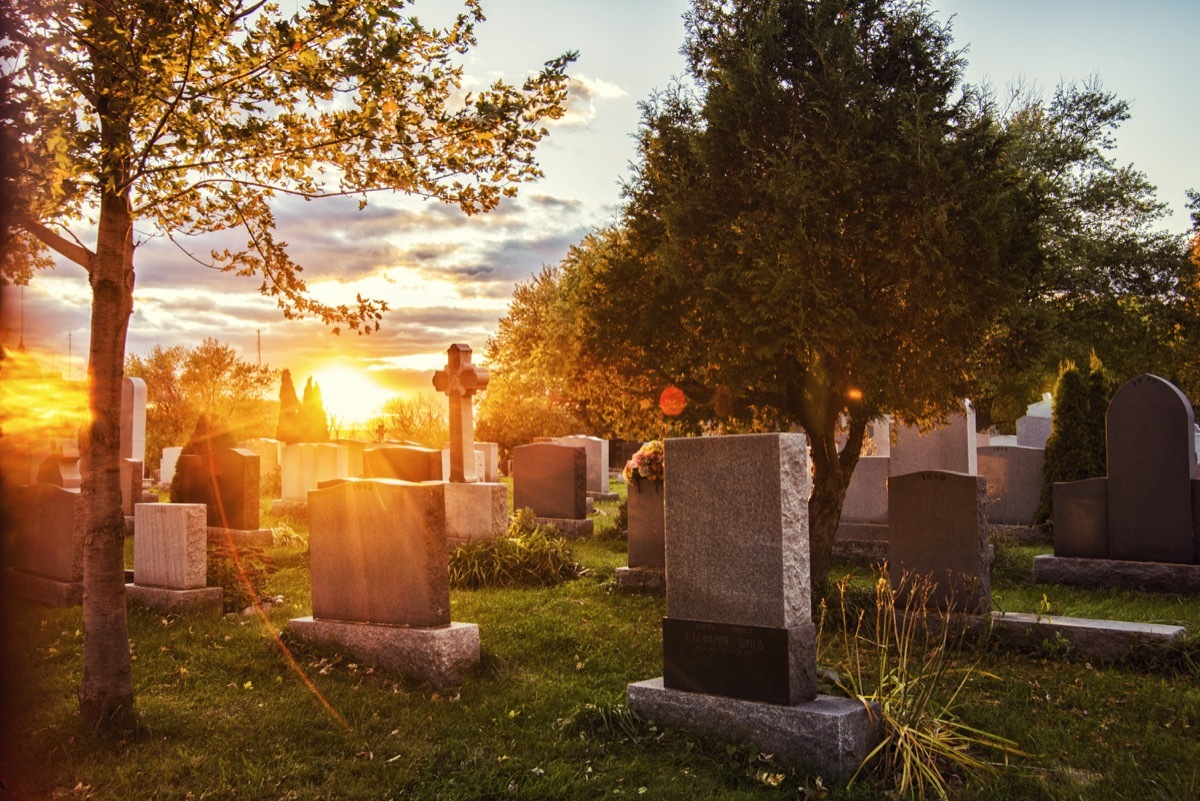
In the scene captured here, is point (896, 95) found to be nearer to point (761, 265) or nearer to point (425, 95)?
point (761, 265)

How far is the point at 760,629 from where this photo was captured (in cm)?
545

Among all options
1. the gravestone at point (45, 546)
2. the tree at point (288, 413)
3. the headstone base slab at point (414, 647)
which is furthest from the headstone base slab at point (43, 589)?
the tree at point (288, 413)

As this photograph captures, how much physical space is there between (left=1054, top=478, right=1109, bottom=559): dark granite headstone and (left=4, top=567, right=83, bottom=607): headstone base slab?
11.4 meters

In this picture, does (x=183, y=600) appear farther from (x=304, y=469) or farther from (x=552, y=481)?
(x=304, y=469)

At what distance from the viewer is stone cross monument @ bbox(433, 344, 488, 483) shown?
15086mm

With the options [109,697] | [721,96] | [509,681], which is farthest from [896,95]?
[109,697]

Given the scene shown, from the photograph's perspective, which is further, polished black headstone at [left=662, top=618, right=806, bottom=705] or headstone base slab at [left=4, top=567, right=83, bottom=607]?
headstone base slab at [left=4, top=567, right=83, bottom=607]

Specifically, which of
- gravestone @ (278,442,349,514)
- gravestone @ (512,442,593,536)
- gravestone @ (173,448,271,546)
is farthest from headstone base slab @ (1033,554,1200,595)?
gravestone @ (278,442,349,514)

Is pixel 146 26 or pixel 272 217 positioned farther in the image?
pixel 272 217

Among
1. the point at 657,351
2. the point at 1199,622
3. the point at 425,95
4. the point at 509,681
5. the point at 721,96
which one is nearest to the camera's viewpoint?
the point at 425,95

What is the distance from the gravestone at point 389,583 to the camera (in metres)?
6.91

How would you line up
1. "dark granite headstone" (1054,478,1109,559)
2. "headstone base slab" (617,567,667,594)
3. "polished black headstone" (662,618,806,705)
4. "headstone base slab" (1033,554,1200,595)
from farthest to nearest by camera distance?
1. "dark granite headstone" (1054,478,1109,559)
2. "headstone base slab" (617,567,667,594)
3. "headstone base slab" (1033,554,1200,595)
4. "polished black headstone" (662,618,806,705)

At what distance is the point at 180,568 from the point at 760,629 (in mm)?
6315

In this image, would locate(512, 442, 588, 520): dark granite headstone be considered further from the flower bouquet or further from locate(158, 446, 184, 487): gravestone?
locate(158, 446, 184, 487): gravestone
